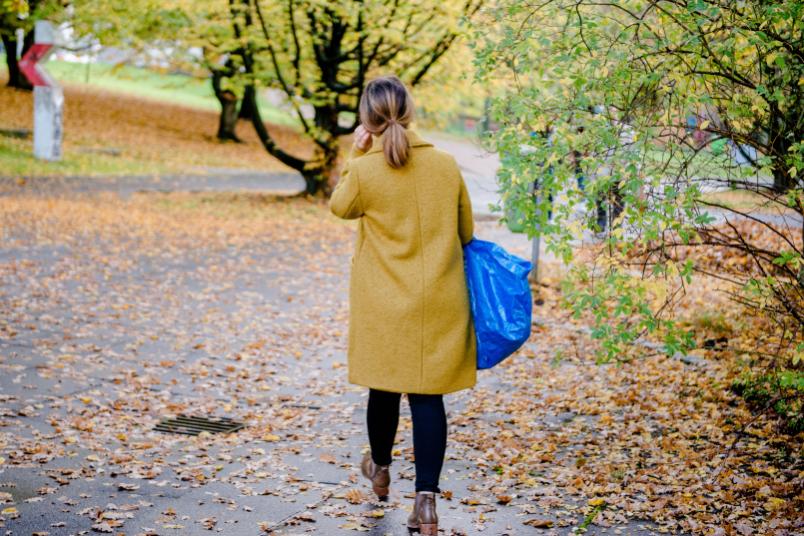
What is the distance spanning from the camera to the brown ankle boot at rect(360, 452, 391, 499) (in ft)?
15.3

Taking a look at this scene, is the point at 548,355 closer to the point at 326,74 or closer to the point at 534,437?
the point at 534,437

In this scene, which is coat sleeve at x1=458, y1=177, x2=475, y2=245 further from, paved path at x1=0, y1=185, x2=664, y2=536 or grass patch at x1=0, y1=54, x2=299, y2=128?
grass patch at x1=0, y1=54, x2=299, y2=128

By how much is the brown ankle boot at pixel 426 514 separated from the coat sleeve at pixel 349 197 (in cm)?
128

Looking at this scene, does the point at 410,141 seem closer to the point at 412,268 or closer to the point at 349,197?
the point at 349,197

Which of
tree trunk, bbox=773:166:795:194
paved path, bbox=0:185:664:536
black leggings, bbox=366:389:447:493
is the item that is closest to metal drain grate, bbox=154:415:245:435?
paved path, bbox=0:185:664:536

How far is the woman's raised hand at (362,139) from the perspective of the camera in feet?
13.9

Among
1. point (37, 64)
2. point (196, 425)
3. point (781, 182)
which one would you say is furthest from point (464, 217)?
point (37, 64)

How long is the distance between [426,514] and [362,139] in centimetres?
168

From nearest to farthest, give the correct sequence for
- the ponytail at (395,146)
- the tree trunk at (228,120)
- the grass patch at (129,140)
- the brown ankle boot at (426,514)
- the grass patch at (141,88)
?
the ponytail at (395,146)
the brown ankle boot at (426,514)
the grass patch at (129,140)
the tree trunk at (228,120)
the grass patch at (141,88)

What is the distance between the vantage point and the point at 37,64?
23.0 m

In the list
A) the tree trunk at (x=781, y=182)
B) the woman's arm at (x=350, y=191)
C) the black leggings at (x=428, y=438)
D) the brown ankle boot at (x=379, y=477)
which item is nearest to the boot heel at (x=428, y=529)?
the black leggings at (x=428, y=438)

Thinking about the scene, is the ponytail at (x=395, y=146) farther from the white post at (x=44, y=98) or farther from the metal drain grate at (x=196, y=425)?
the white post at (x=44, y=98)

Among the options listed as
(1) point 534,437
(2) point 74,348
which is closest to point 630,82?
(1) point 534,437

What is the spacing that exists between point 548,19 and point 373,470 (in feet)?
8.68
